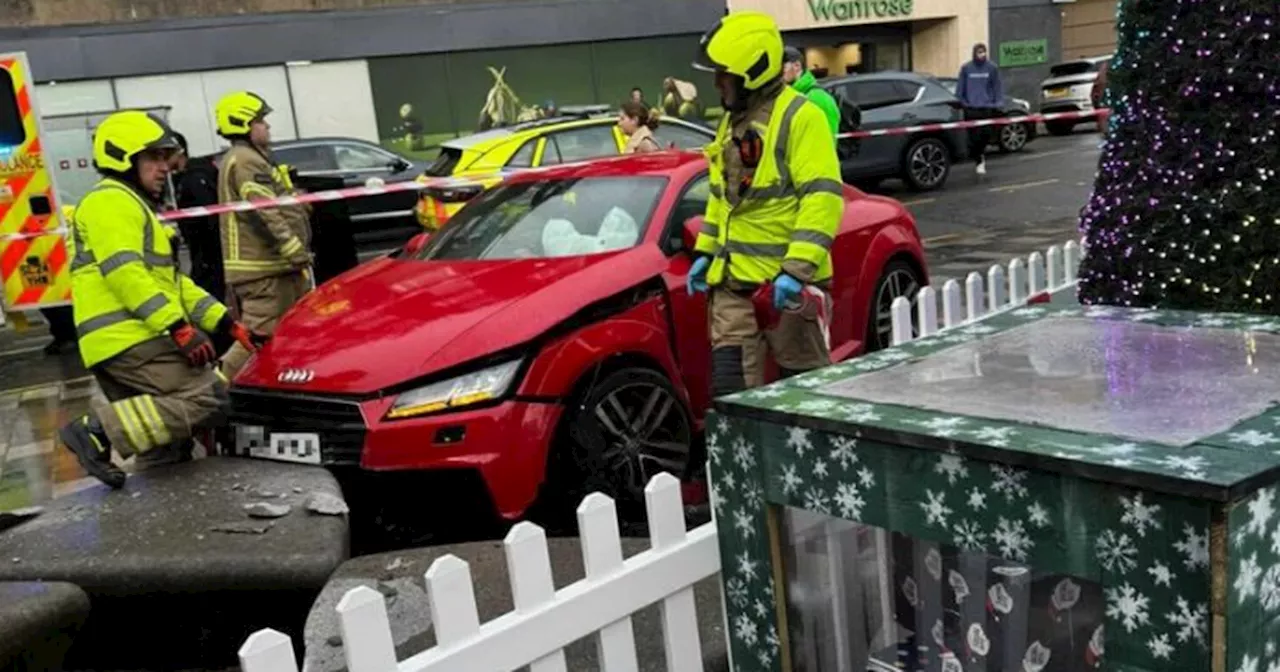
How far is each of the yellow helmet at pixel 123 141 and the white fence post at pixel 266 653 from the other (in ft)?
9.52

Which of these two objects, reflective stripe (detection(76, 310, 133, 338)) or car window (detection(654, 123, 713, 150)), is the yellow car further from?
reflective stripe (detection(76, 310, 133, 338))

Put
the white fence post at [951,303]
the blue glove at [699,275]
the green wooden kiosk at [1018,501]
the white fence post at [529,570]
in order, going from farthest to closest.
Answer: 1. the white fence post at [951,303]
2. the blue glove at [699,275]
3. the white fence post at [529,570]
4. the green wooden kiosk at [1018,501]

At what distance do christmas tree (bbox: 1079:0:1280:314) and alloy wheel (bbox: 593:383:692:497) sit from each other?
1728 millimetres

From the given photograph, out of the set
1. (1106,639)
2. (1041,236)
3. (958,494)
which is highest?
(958,494)

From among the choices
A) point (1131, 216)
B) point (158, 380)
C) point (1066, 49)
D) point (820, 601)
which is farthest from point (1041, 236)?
point (1066, 49)

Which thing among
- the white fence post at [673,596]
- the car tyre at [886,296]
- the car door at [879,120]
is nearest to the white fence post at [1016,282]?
the car tyre at [886,296]

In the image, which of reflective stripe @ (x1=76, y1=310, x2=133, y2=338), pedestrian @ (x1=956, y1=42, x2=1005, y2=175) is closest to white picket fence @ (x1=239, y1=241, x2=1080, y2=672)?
reflective stripe @ (x1=76, y1=310, x2=133, y2=338)

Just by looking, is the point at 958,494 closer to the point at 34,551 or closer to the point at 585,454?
the point at 585,454

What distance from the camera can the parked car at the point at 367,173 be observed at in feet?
49.2

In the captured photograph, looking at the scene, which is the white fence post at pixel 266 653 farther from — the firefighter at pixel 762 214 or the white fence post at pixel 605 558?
the firefighter at pixel 762 214

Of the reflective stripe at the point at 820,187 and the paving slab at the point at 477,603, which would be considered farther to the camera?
the reflective stripe at the point at 820,187

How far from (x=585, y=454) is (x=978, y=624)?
236 cm

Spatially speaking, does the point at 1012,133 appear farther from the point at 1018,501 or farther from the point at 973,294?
the point at 1018,501

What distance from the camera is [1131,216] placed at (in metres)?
3.72
